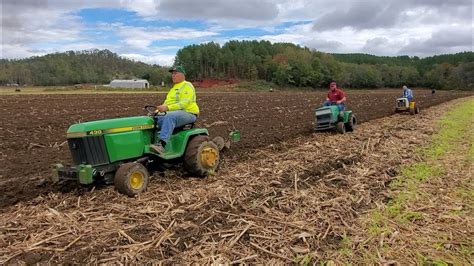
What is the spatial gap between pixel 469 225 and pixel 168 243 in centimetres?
397

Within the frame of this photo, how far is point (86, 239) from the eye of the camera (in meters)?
5.59

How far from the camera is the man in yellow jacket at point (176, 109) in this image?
814 centimetres

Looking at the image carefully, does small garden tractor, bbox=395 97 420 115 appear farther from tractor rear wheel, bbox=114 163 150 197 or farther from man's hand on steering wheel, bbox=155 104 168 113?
tractor rear wheel, bbox=114 163 150 197

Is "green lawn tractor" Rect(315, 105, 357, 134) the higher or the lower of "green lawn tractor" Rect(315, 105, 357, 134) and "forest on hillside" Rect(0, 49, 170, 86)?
the lower

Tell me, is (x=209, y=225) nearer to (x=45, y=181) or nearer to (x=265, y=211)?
(x=265, y=211)

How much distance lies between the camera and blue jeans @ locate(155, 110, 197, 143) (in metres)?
8.12

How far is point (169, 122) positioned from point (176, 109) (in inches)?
17.6

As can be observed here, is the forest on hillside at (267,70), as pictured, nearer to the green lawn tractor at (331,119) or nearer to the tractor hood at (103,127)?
the green lawn tractor at (331,119)

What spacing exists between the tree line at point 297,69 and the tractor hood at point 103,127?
91.3 metres

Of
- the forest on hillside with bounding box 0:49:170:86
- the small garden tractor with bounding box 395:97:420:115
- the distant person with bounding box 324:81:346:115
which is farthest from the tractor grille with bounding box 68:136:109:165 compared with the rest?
the forest on hillside with bounding box 0:49:170:86

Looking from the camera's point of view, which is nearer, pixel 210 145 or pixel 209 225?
pixel 209 225

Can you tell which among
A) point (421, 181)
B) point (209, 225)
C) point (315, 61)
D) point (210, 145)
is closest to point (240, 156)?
point (210, 145)

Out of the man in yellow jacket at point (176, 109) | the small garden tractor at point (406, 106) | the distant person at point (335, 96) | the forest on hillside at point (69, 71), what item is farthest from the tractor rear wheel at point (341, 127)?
the forest on hillside at point (69, 71)

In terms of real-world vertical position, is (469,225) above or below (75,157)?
below
